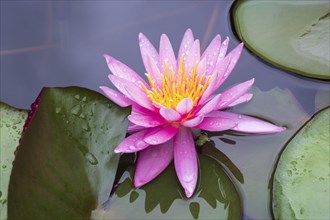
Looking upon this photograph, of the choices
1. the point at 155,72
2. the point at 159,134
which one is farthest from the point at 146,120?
the point at 155,72

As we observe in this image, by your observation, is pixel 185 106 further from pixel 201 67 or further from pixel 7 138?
pixel 7 138

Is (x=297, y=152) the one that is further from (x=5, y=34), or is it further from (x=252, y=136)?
(x=5, y=34)

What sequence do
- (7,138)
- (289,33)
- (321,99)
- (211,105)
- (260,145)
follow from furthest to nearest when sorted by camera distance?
(289,33) < (321,99) < (260,145) < (7,138) < (211,105)

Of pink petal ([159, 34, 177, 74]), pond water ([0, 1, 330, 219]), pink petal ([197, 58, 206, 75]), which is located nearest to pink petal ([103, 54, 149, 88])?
pink petal ([159, 34, 177, 74])

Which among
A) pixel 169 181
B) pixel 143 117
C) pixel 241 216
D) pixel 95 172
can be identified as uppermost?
pixel 143 117

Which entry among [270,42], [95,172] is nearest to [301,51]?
[270,42]

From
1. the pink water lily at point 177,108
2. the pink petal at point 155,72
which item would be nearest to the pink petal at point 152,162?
the pink water lily at point 177,108
